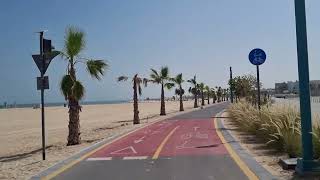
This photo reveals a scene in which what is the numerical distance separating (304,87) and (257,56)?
37.7ft

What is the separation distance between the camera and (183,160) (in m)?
14.5

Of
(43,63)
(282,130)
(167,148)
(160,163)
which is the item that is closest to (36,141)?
(167,148)

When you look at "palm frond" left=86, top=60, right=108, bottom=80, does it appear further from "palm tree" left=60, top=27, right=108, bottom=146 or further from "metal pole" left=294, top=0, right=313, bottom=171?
"metal pole" left=294, top=0, right=313, bottom=171

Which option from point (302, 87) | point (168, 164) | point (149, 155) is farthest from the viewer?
point (149, 155)

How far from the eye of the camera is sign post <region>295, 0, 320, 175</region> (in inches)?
416

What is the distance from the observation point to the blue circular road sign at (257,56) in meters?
21.9

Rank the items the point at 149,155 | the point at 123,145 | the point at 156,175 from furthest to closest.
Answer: the point at 123,145
the point at 149,155
the point at 156,175

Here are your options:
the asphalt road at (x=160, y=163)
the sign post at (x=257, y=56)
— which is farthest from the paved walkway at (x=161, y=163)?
the sign post at (x=257, y=56)

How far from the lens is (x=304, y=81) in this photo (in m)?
10.6

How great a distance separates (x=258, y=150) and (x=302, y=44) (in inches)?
249

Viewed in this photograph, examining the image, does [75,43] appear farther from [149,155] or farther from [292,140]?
[292,140]

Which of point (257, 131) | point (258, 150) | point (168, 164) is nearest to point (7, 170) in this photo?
point (168, 164)

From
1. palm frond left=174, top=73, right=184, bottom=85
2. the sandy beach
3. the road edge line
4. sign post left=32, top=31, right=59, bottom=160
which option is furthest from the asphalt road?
palm frond left=174, top=73, right=184, bottom=85

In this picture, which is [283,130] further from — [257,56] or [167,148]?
[257,56]
